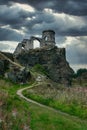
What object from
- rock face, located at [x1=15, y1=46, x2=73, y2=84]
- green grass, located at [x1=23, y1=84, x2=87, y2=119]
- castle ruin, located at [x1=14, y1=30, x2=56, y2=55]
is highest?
castle ruin, located at [x1=14, y1=30, x2=56, y2=55]

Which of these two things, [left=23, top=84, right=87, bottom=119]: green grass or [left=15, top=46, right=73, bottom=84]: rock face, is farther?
[left=15, top=46, right=73, bottom=84]: rock face

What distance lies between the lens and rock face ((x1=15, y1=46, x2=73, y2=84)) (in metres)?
134

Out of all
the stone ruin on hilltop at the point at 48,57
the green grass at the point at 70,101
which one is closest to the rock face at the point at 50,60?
the stone ruin on hilltop at the point at 48,57

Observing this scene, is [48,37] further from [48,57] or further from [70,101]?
[70,101]

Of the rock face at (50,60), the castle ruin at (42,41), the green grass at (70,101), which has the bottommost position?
the green grass at (70,101)

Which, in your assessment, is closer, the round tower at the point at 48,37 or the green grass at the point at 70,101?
the green grass at the point at 70,101

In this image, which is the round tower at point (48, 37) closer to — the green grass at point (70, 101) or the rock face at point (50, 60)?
the rock face at point (50, 60)

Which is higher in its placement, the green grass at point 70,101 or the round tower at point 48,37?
the round tower at point 48,37

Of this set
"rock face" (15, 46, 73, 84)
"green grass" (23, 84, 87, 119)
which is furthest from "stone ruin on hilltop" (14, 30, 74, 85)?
"green grass" (23, 84, 87, 119)

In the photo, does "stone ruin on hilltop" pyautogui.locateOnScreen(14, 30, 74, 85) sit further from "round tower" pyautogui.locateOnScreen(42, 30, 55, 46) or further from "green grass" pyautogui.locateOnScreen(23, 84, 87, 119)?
"green grass" pyautogui.locateOnScreen(23, 84, 87, 119)

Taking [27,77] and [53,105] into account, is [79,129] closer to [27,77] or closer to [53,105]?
[53,105]

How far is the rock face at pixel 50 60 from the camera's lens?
440ft

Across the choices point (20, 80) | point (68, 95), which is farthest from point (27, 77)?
point (68, 95)

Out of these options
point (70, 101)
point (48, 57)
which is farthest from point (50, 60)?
point (70, 101)
